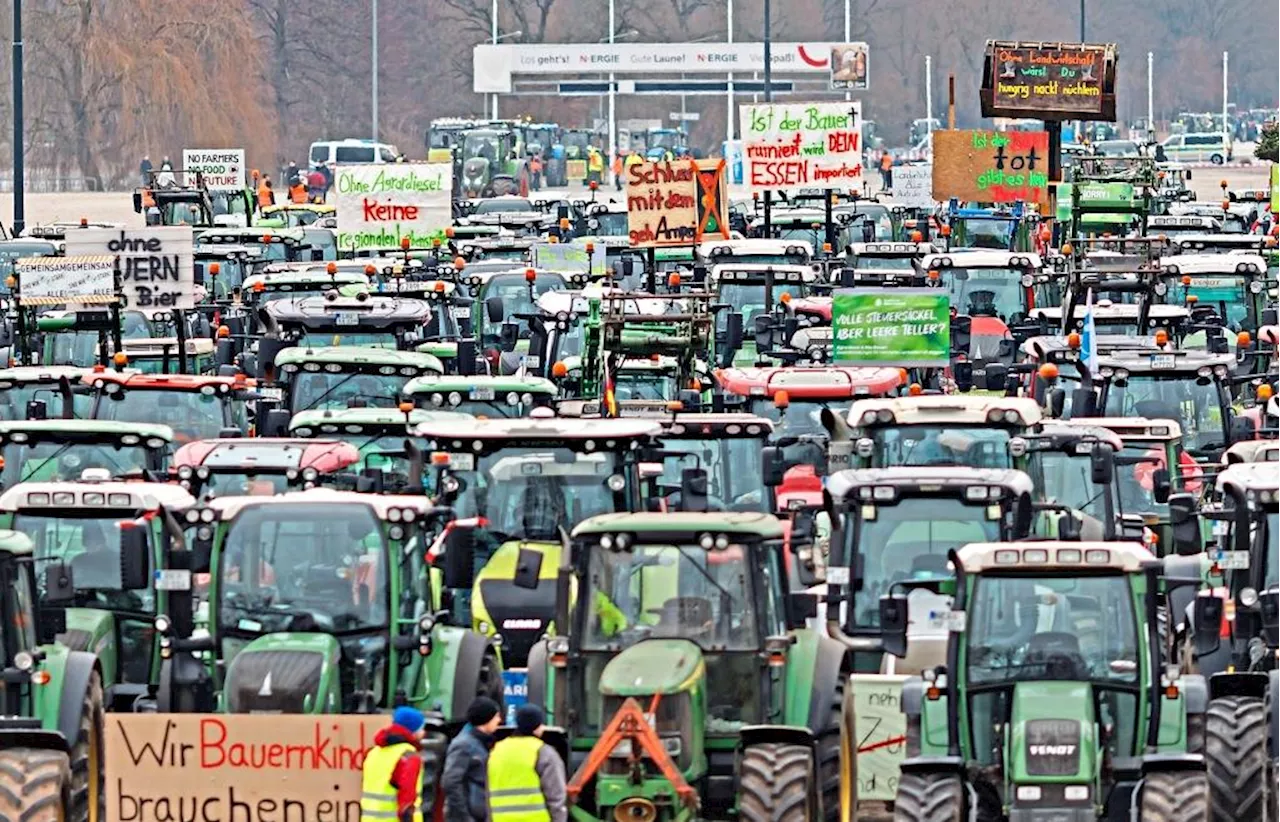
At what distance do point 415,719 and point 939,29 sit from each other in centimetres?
14262

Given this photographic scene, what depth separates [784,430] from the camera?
26141 mm

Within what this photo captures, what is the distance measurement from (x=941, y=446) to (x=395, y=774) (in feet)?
27.0

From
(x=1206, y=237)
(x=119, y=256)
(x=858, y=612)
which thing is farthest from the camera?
(x=1206, y=237)

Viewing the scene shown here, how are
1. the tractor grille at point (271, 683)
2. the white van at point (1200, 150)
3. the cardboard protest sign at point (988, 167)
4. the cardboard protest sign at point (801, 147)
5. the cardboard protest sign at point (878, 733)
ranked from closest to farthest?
1. the tractor grille at point (271, 683)
2. the cardboard protest sign at point (878, 733)
3. the cardboard protest sign at point (801, 147)
4. the cardboard protest sign at point (988, 167)
5. the white van at point (1200, 150)

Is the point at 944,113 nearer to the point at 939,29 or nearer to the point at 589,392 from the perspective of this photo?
the point at 939,29

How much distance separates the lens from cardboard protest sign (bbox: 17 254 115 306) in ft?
109

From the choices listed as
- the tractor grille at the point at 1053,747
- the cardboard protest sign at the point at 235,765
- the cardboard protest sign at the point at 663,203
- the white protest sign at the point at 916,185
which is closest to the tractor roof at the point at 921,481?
the tractor grille at the point at 1053,747

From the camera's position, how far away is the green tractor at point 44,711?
16.1 metres

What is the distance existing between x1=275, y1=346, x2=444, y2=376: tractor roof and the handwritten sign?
27279 mm

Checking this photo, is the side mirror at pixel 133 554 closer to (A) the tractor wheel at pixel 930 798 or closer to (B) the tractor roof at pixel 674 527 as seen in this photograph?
(B) the tractor roof at pixel 674 527

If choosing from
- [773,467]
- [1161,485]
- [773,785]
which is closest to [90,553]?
[773,785]

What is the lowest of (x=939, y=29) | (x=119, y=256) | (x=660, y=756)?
(x=660, y=756)

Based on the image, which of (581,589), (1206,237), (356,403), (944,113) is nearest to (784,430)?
(356,403)

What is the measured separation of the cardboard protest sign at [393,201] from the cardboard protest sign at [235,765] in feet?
86.4
